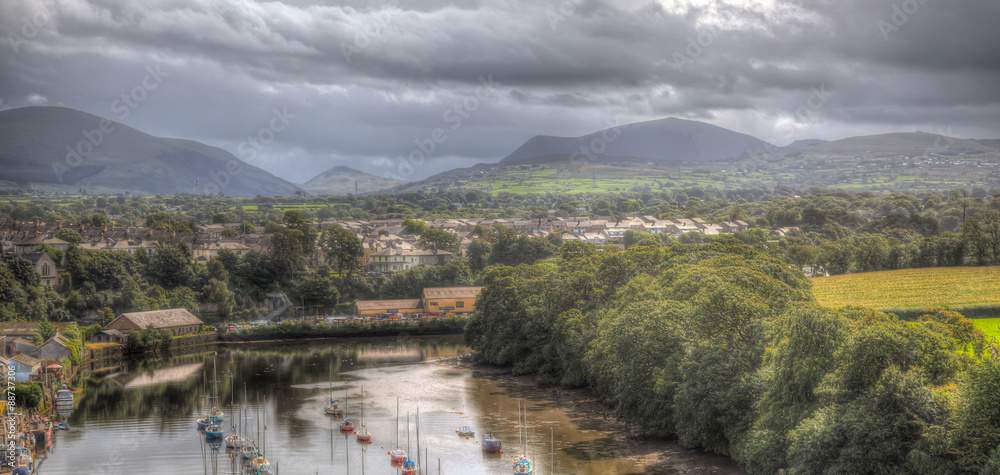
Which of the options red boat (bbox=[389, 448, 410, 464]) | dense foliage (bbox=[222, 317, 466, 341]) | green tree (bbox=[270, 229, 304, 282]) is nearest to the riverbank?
red boat (bbox=[389, 448, 410, 464])

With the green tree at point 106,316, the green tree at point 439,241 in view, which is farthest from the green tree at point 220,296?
the green tree at point 439,241

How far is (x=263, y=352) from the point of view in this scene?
63.8 m

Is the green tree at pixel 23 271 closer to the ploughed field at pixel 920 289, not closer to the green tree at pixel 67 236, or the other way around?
the green tree at pixel 67 236

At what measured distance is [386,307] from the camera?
77.4m

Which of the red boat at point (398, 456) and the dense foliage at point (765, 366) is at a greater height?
the dense foliage at point (765, 366)

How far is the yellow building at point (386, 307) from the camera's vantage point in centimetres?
7669

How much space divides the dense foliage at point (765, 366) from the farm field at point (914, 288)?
31.8 ft

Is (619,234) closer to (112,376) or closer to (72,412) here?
(112,376)

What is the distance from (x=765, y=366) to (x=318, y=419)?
23558 mm

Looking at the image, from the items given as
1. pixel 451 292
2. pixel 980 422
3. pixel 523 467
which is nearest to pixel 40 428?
pixel 523 467

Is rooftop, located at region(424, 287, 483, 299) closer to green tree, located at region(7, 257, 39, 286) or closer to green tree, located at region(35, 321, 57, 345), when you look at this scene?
green tree, located at region(35, 321, 57, 345)

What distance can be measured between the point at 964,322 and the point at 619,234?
104 m

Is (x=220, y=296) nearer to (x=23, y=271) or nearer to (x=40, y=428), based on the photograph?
(x=23, y=271)

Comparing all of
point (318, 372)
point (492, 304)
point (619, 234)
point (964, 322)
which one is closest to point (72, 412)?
point (318, 372)
